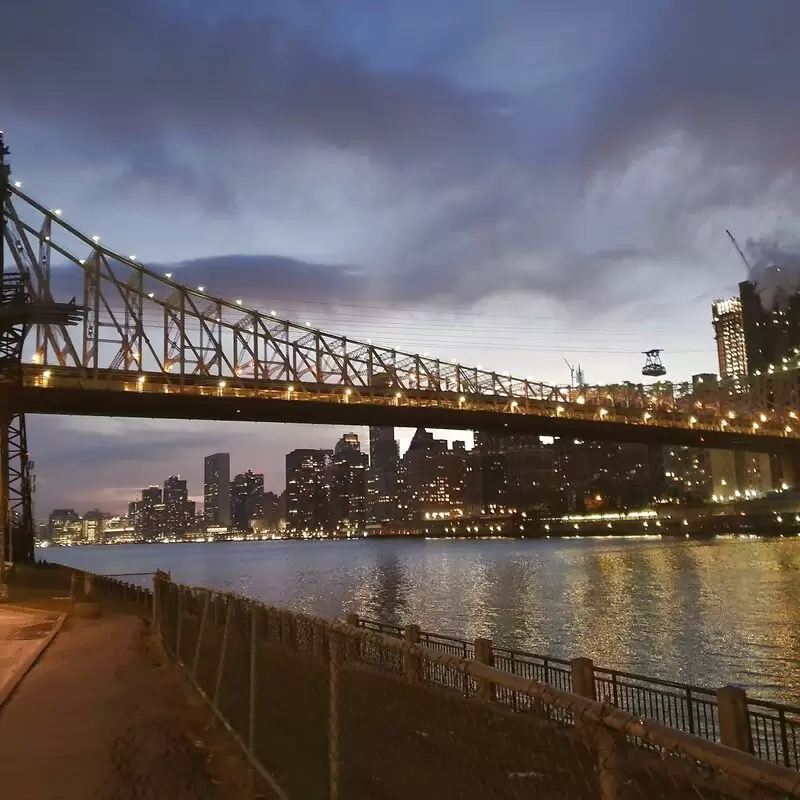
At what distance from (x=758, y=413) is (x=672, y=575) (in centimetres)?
8364

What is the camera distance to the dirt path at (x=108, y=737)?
7.25m

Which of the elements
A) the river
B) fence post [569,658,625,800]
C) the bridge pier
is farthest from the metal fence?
the bridge pier

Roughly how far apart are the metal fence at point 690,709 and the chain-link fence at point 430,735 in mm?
879

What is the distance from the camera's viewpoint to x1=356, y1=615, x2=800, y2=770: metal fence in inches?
353

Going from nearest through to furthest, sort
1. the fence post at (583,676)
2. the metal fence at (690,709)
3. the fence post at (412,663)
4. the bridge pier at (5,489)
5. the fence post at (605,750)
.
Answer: the fence post at (605,750) < the metal fence at (690,709) < the fence post at (583,676) < the fence post at (412,663) < the bridge pier at (5,489)

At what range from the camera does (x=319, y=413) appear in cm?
7781

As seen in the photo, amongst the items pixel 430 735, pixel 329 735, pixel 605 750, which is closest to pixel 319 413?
pixel 430 735

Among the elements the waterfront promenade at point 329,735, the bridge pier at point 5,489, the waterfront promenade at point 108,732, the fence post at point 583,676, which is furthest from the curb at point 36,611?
the fence post at point 583,676

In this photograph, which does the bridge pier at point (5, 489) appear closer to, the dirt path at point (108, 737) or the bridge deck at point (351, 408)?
the bridge deck at point (351, 408)

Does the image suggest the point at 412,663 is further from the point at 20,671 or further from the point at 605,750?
the point at 605,750

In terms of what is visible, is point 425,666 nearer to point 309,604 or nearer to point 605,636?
point 605,636

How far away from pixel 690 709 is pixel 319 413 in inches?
2696

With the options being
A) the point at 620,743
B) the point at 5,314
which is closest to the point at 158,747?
the point at 620,743

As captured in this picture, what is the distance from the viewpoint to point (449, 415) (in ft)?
279
